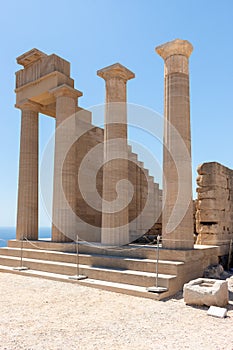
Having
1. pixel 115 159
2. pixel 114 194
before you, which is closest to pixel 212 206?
pixel 114 194

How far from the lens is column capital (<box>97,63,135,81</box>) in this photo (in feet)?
41.8

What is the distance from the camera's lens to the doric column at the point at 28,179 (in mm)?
15711

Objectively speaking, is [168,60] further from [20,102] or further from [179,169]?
[20,102]

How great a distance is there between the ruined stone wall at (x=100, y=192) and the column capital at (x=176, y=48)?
704 cm

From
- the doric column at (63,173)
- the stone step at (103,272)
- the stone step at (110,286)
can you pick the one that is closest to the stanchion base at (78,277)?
the stone step at (110,286)

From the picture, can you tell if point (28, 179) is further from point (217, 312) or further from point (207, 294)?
point (217, 312)

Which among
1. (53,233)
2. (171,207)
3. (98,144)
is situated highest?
(98,144)

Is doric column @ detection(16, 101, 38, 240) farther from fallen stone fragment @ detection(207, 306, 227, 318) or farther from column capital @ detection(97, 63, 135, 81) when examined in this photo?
fallen stone fragment @ detection(207, 306, 227, 318)

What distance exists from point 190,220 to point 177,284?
2.37 meters

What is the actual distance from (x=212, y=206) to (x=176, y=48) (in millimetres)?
6533

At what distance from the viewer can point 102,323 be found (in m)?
6.72

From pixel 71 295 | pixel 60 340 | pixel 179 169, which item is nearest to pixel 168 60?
pixel 179 169

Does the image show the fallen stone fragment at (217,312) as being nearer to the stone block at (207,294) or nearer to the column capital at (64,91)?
the stone block at (207,294)

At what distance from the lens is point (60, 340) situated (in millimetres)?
5770
